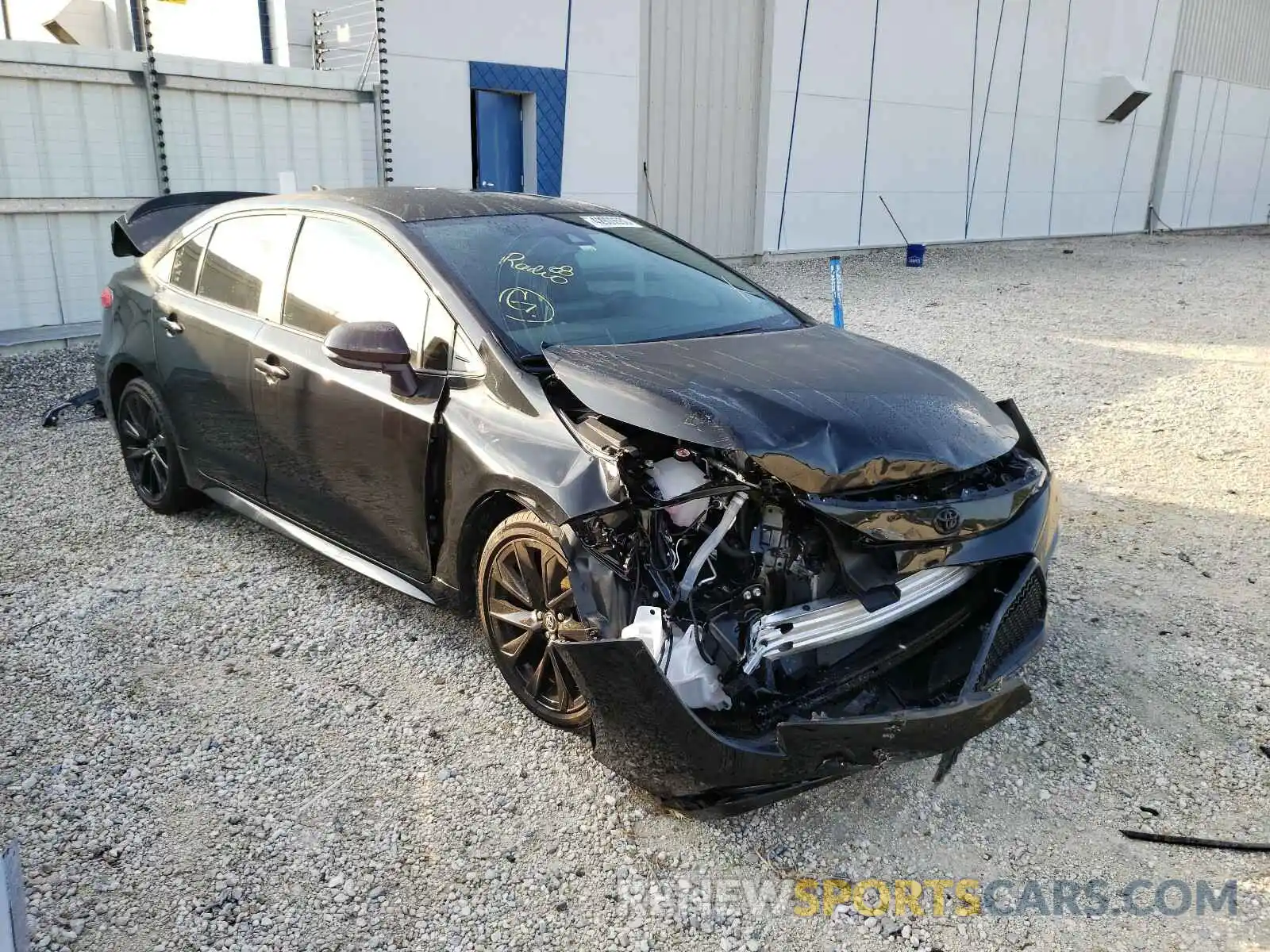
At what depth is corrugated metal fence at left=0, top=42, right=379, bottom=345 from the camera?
7898 millimetres

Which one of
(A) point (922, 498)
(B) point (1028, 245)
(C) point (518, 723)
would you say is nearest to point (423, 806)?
(C) point (518, 723)

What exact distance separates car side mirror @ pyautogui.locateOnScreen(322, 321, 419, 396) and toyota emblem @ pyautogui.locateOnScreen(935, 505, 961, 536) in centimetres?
175

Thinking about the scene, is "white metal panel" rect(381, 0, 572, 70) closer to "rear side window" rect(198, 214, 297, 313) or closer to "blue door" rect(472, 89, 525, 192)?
"blue door" rect(472, 89, 525, 192)

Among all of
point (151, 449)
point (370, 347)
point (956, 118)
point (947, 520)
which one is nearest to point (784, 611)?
point (947, 520)

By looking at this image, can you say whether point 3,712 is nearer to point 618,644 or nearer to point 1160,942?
point 618,644

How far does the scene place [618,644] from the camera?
7.83 feet

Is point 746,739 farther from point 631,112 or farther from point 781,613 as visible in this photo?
point 631,112

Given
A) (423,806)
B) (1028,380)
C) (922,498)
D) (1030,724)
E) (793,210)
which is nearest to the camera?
(922,498)

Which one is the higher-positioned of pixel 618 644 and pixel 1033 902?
pixel 618 644

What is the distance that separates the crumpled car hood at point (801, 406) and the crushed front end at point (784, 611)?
0.02m

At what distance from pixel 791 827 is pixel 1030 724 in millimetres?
1008

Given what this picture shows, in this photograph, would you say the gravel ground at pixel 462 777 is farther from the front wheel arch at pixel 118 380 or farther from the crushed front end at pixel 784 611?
the front wheel arch at pixel 118 380

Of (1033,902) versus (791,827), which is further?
(791,827)

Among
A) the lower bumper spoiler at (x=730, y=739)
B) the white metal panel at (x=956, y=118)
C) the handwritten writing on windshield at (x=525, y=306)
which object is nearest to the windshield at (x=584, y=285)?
the handwritten writing on windshield at (x=525, y=306)
